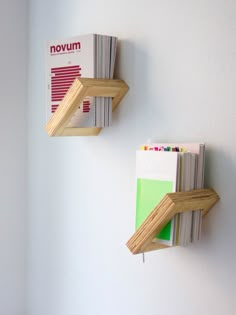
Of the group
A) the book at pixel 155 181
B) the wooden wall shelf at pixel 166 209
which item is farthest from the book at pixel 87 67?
the wooden wall shelf at pixel 166 209

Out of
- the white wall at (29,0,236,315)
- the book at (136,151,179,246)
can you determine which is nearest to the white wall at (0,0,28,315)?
the white wall at (29,0,236,315)

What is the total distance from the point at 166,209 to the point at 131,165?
33cm

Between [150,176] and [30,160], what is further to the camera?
[30,160]

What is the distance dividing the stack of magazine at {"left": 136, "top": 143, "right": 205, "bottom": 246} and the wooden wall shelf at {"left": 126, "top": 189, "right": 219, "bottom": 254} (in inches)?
0.9

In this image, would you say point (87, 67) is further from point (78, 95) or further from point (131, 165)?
point (131, 165)

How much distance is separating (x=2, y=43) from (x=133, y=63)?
59 cm

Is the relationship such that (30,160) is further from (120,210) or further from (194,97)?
(194,97)

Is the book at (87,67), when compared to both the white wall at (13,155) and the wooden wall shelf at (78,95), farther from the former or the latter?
the white wall at (13,155)

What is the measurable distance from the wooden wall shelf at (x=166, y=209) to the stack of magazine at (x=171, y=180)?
0.9 inches

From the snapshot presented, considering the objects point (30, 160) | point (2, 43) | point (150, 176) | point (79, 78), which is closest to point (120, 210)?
point (150, 176)

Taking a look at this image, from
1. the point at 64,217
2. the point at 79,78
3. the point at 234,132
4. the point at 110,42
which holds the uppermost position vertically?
the point at 110,42

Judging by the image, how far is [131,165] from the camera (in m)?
1.27

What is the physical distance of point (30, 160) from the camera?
5.50ft

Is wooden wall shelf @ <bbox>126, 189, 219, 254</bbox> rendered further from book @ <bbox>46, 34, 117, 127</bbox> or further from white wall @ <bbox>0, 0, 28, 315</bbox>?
white wall @ <bbox>0, 0, 28, 315</bbox>
